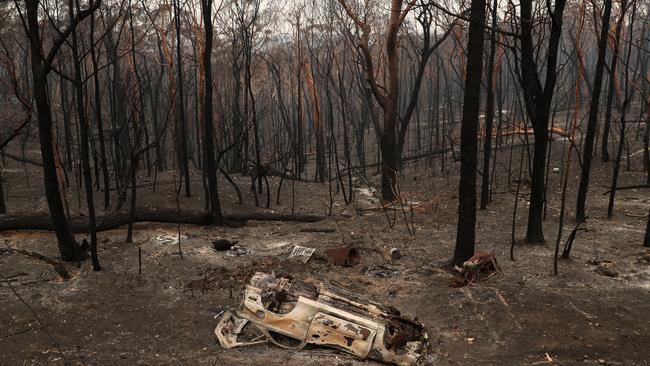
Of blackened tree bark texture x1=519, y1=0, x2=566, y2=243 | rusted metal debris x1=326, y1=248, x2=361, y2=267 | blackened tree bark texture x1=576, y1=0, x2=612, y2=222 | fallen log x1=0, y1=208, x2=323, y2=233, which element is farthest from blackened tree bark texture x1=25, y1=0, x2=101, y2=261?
blackened tree bark texture x1=576, y1=0, x2=612, y2=222

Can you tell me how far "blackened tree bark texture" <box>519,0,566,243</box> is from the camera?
7.53m

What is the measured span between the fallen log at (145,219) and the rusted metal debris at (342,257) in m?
3.41

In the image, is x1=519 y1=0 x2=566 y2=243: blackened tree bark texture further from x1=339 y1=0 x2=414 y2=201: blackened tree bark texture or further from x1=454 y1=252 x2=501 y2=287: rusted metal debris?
x1=339 y1=0 x2=414 y2=201: blackened tree bark texture

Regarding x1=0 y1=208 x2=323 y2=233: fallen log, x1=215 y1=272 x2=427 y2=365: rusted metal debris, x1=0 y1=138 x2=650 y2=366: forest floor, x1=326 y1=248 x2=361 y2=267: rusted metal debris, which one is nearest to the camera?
x1=215 y1=272 x2=427 y2=365: rusted metal debris

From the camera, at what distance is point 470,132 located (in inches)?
283

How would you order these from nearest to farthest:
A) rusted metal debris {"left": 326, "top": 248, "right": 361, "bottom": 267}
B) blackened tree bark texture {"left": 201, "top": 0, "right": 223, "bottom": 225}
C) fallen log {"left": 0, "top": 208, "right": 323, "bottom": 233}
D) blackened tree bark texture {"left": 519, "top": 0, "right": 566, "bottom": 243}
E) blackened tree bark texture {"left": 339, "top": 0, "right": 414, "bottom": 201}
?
blackened tree bark texture {"left": 519, "top": 0, "right": 566, "bottom": 243}
rusted metal debris {"left": 326, "top": 248, "right": 361, "bottom": 267}
fallen log {"left": 0, "top": 208, "right": 323, "bottom": 233}
blackened tree bark texture {"left": 201, "top": 0, "right": 223, "bottom": 225}
blackened tree bark texture {"left": 339, "top": 0, "right": 414, "bottom": 201}

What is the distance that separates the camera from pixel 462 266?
24.2 ft

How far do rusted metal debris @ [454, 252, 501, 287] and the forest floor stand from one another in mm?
173

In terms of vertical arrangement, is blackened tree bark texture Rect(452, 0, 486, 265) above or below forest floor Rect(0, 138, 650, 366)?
above

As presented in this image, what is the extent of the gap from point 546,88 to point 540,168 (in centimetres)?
138

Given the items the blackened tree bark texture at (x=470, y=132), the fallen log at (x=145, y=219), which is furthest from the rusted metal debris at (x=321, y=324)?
the fallen log at (x=145, y=219)

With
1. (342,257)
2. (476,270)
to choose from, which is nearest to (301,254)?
(342,257)

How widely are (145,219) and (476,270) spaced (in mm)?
7221

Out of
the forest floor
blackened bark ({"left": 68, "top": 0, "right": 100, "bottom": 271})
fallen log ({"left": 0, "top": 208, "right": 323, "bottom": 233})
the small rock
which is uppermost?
blackened bark ({"left": 68, "top": 0, "right": 100, "bottom": 271})
